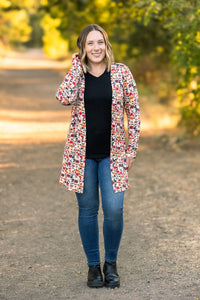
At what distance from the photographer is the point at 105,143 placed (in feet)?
12.6

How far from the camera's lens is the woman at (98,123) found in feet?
12.4

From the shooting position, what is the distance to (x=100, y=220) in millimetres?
5828

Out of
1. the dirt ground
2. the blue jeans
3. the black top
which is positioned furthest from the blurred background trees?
the blue jeans

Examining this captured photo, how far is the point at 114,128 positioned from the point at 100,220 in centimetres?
220

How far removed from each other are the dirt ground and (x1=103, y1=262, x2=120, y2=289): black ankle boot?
0.20ft

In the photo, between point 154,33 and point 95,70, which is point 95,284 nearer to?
point 95,70

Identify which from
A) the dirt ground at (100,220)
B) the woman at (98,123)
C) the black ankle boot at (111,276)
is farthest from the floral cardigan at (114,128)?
the dirt ground at (100,220)

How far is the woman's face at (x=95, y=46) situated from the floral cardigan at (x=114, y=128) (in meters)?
0.11

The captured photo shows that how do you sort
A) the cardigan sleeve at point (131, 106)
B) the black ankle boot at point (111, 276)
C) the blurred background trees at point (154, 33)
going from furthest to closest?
1. the blurred background trees at point (154, 33)
2. the black ankle boot at point (111, 276)
3. the cardigan sleeve at point (131, 106)

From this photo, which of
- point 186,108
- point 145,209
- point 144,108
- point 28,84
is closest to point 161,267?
point 145,209

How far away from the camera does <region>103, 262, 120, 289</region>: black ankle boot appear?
404cm

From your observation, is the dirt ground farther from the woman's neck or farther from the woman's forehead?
the woman's forehead

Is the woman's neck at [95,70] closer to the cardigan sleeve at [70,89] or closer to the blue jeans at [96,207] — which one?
the cardigan sleeve at [70,89]

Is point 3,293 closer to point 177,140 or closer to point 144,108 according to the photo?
point 177,140
